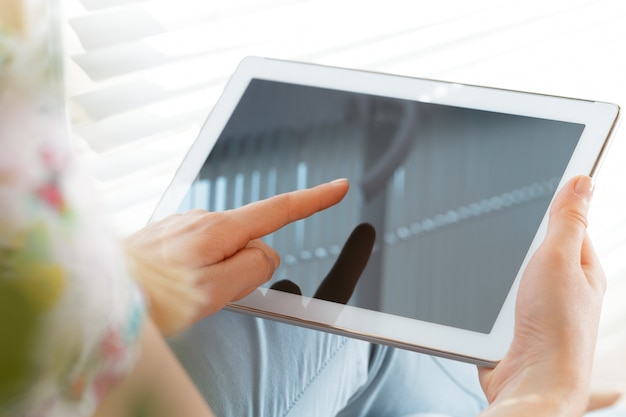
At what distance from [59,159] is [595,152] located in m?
0.53

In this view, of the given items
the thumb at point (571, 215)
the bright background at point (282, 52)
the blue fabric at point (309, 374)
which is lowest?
the blue fabric at point (309, 374)

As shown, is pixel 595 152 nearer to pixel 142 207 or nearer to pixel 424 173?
pixel 424 173

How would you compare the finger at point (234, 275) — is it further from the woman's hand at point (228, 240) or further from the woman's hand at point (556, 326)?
the woman's hand at point (556, 326)

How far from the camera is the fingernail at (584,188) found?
0.62 m

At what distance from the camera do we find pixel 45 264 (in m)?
0.26

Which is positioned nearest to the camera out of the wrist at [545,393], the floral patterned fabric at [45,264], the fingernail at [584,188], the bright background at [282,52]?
the floral patterned fabric at [45,264]

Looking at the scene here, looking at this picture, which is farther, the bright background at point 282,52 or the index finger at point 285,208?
the bright background at point 282,52

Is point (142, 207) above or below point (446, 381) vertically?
above

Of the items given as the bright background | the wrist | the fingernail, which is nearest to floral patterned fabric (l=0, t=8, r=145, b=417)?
the wrist

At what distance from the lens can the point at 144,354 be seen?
310 millimetres

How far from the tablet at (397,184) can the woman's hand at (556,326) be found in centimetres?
5

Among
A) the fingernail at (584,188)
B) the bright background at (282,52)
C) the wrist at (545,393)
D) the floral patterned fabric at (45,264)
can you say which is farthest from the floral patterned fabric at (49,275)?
the bright background at (282,52)

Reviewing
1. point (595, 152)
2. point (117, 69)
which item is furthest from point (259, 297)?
point (117, 69)

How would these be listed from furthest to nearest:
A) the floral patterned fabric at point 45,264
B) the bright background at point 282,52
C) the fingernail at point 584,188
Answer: the bright background at point 282,52, the fingernail at point 584,188, the floral patterned fabric at point 45,264
